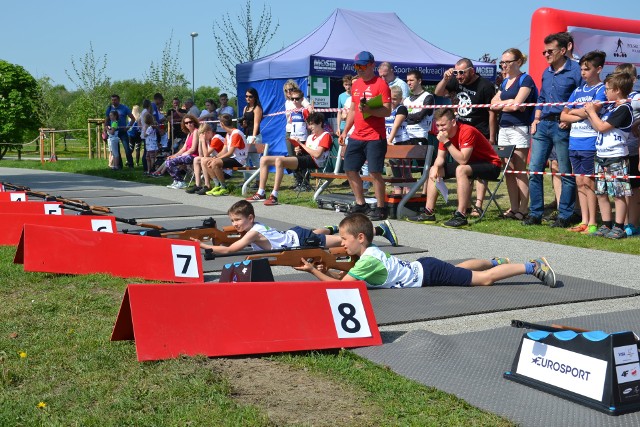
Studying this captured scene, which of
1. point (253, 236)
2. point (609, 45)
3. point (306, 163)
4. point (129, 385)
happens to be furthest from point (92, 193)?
point (129, 385)

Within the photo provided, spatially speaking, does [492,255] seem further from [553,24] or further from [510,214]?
[553,24]

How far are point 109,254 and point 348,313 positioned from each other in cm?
304

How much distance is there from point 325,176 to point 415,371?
882 centimetres

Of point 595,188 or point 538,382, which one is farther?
point 595,188

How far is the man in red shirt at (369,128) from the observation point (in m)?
11.2

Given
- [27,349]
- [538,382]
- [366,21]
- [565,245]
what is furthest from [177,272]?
[366,21]

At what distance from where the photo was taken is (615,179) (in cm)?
930

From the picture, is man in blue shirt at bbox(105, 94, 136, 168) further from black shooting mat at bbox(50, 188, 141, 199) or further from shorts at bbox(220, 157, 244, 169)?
shorts at bbox(220, 157, 244, 169)

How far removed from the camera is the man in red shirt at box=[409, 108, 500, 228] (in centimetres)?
1070

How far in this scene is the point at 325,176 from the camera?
13.1 m

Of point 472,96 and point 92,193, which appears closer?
point 472,96

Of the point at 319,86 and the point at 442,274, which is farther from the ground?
the point at 319,86

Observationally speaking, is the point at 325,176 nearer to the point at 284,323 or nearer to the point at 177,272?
the point at 177,272

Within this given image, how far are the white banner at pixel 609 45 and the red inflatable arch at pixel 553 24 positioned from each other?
0.40 ft
